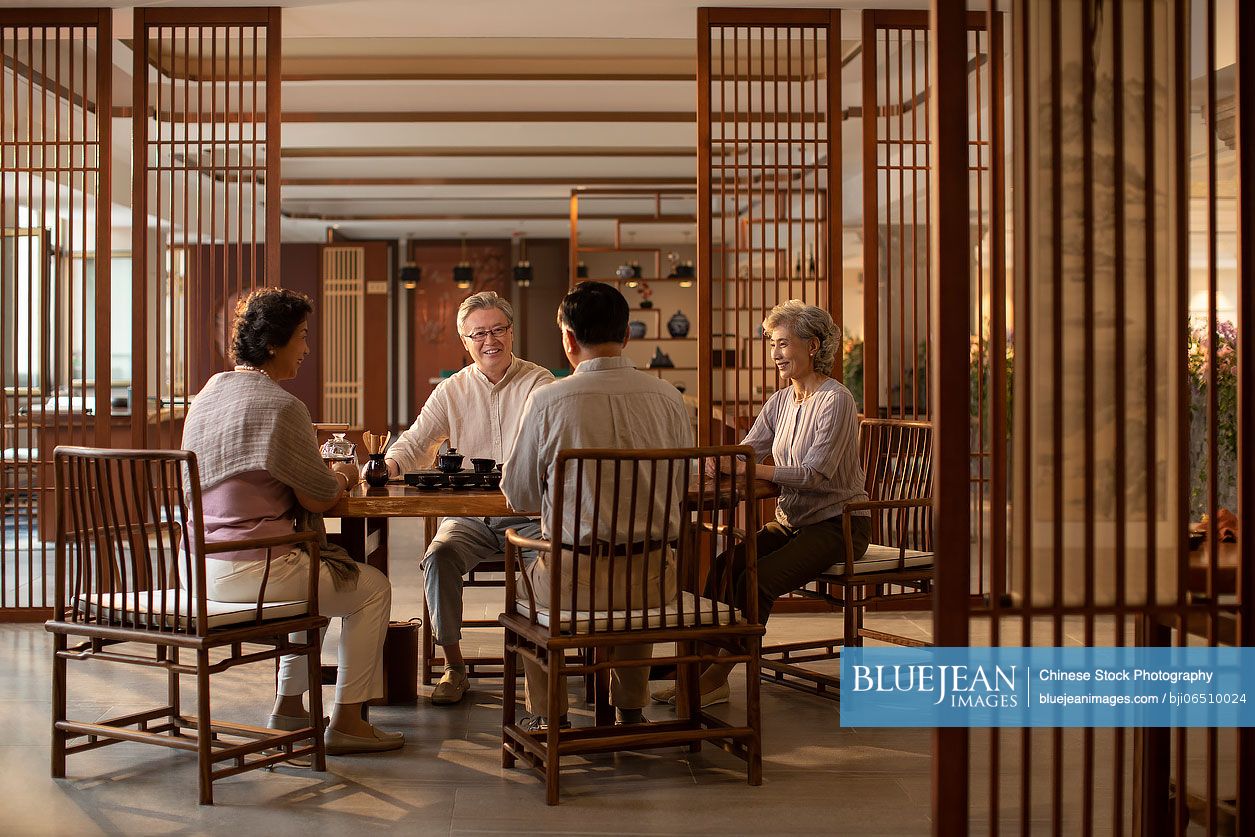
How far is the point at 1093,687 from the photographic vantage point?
7.33 ft

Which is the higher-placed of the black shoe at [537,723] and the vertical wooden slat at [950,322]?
the vertical wooden slat at [950,322]

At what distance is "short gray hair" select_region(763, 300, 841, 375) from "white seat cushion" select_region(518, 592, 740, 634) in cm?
112

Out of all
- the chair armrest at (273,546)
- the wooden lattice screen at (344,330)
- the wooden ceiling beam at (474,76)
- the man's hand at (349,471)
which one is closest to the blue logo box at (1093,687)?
the chair armrest at (273,546)

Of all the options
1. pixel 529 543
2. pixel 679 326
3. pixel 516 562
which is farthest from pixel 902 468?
pixel 679 326

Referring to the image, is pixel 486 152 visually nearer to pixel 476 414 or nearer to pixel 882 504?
pixel 476 414

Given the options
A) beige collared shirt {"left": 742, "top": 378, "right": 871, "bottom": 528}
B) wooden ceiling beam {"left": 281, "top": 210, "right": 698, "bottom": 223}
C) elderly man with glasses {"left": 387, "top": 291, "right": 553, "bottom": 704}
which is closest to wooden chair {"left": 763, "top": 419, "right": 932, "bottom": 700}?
beige collared shirt {"left": 742, "top": 378, "right": 871, "bottom": 528}

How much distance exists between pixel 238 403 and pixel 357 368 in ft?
37.4

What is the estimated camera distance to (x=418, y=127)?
7980mm

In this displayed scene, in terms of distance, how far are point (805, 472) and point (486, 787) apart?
134cm

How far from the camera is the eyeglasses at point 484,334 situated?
4.15 meters

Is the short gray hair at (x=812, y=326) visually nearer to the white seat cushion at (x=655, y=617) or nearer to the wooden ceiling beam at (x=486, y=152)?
the white seat cushion at (x=655, y=617)

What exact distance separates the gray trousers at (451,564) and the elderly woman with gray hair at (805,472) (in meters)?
0.68

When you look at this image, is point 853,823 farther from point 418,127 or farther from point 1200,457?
point 418,127

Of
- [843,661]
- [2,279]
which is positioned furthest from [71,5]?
[843,661]
